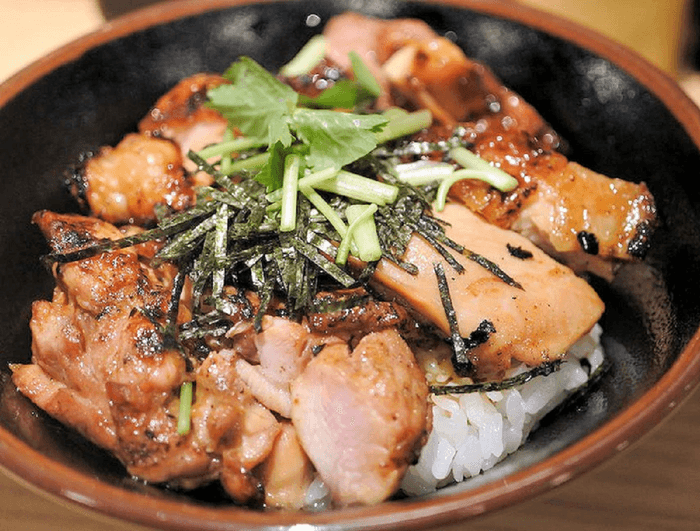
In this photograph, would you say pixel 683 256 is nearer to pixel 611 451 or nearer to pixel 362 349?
pixel 611 451

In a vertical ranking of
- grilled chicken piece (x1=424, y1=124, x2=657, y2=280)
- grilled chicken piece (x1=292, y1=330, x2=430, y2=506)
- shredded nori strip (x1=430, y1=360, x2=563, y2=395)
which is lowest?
shredded nori strip (x1=430, y1=360, x2=563, y2=395)

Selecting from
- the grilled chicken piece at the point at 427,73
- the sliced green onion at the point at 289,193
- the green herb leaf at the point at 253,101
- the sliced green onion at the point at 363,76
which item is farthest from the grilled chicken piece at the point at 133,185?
the grilled chicken piece at the point at 427,73

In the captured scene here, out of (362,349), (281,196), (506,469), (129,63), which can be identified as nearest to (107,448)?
(362,349)

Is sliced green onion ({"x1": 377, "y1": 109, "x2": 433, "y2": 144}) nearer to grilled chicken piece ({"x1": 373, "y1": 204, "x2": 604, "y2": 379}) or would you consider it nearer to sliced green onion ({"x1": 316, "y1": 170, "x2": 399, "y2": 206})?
sliced green onion ({"x1": 316, "y1": 170, "x2": 399, "y2": 206})

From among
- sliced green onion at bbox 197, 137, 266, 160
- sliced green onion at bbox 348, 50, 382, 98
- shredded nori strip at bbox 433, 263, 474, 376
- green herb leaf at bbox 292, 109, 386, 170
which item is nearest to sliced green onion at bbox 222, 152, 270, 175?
sliced green onion at bbox 197, 137, 266, 160

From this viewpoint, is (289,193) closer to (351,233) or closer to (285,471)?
(351,233)

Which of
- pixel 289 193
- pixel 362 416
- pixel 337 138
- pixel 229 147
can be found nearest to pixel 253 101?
pixel 229 147
